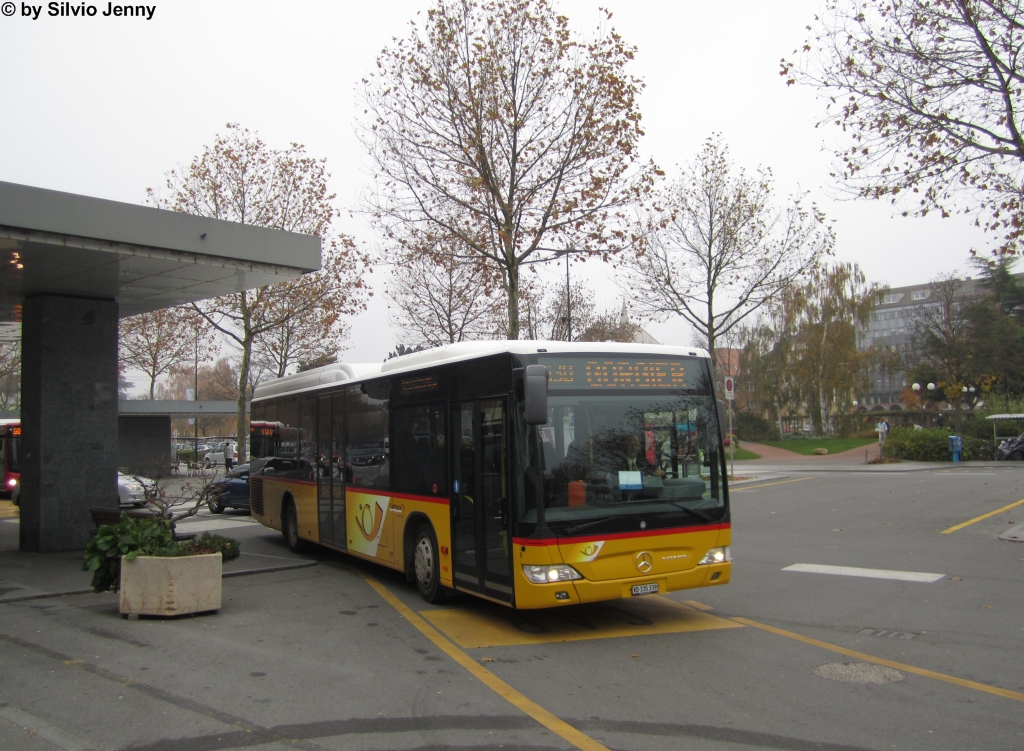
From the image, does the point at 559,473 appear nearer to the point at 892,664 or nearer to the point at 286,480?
the point at 892,664

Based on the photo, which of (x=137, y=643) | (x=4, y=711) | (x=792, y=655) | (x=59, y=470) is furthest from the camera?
(x=59, y=470)

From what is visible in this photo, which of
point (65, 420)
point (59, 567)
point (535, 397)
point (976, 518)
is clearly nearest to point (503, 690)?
point (535, 397)

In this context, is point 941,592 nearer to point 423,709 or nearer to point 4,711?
point 423,709

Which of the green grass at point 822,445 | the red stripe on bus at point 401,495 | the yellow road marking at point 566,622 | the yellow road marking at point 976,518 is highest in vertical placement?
the red stripe on bus at point 401,495

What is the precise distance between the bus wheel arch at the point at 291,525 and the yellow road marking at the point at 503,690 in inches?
202

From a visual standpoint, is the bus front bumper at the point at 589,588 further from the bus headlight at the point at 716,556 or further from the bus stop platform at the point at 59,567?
the bus stop platform at the point at 59,567

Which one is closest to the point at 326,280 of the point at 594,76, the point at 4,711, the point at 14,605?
the point at 594,76

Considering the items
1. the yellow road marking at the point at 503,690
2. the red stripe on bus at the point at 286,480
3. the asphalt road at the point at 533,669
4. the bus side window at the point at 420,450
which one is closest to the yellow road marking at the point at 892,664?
the asphalt road at the point at 533,669

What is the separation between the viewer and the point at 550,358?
7992 millimetres

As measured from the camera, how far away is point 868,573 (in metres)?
11.1

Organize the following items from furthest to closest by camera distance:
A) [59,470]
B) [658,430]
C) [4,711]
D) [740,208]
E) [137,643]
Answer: [740,208] → [59,470] → [658,430] → [137,643] → [4,711]

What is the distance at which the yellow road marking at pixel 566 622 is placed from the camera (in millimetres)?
7875

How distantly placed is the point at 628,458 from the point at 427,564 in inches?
116

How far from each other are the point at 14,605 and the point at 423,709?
20.7 feet
